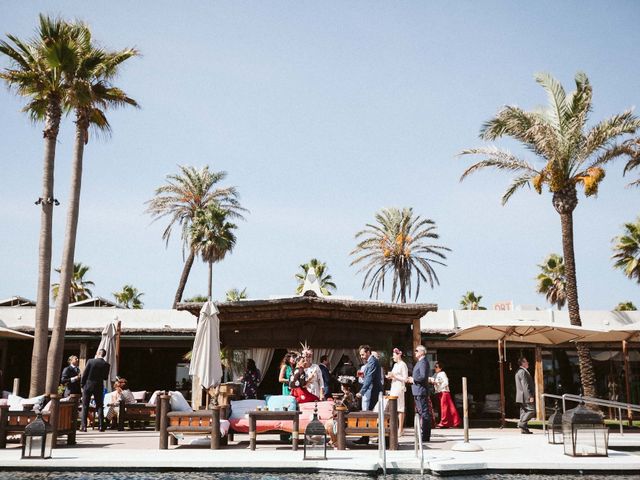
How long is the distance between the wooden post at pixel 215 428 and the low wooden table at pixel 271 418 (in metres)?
0.50

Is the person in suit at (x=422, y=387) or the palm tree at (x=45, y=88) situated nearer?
the person in suit at (x=422, y=387)

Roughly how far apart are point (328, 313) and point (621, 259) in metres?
22.4

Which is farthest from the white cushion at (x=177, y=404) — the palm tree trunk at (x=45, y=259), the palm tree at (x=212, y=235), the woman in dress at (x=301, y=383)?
the palm tree at (x=212, y=235)

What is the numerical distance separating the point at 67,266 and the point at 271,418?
10015 millimetres

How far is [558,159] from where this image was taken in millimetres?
18984

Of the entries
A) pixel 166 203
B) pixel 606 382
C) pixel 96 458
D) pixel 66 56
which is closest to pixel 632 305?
pixel 606 382

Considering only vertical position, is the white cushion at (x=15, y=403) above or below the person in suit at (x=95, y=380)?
below

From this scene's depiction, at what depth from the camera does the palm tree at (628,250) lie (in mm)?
32719

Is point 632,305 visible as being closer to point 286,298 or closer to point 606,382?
point 606,382

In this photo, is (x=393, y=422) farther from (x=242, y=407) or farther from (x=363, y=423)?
(x=242, y=407)

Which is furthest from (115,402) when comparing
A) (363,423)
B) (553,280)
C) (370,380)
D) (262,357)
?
(553,280)

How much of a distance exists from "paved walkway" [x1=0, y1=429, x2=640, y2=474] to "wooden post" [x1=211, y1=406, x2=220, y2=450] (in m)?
0.20

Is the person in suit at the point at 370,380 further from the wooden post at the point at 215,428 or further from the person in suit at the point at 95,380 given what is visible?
the person in suit at the point at 95,380

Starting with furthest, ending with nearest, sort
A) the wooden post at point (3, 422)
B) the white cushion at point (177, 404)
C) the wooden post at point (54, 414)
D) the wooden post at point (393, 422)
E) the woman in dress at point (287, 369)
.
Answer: the woman in dress at point (287, 369) → the white cushion at point (177, 404) → the wooden post at point (3, 422) → the wooden post at point (393, 422) → the wooden post at point (54, 414)
